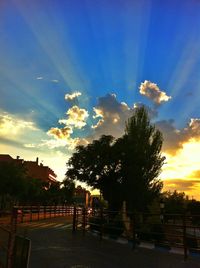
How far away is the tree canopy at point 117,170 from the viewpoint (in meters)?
38.6

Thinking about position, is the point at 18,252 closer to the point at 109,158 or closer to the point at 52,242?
the point at 52,242

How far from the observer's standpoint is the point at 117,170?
3922cm

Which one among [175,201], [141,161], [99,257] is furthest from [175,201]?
[99,257]

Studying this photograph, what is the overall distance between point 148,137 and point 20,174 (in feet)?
66.9

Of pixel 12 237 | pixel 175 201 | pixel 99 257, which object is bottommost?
pixel 99 257

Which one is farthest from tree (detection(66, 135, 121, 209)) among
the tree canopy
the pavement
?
the pavement

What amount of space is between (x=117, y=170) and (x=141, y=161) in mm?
3121

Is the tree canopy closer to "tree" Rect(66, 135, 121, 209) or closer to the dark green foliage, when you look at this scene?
"tree" Rect(66, 135, 121, 209)

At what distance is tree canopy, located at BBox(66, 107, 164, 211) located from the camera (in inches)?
1521

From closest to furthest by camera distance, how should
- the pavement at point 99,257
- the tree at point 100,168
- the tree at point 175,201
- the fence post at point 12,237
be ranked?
the fence post at point 12,237, the pavement at point 99,257, the tree at point 100,168, the tree at point 175,201

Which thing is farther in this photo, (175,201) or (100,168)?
(175,201)

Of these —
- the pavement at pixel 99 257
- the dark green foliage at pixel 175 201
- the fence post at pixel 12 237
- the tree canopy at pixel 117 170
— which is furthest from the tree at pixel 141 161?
the fence post at pixel 12 237

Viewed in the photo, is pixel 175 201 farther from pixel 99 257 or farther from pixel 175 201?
pixel 99 257

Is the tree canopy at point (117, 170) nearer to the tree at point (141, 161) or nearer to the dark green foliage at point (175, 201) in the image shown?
the tree at point (141, 161)
